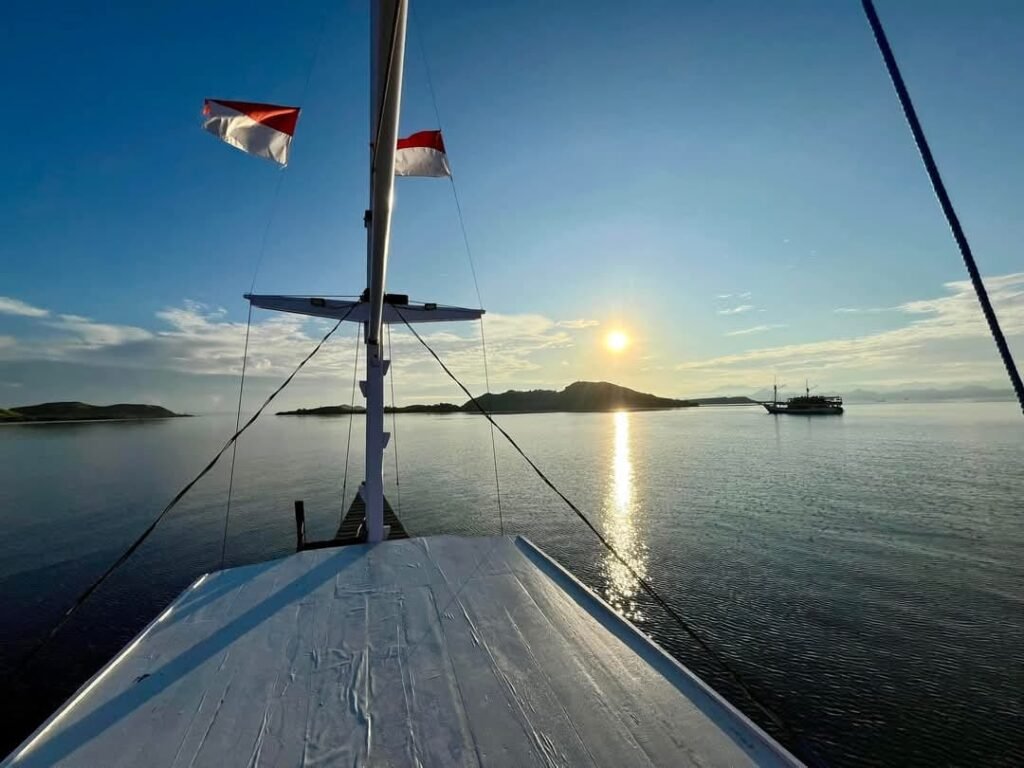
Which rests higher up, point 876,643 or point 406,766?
point 406,766

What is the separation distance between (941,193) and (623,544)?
15.9m

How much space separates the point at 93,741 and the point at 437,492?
24.0 meters

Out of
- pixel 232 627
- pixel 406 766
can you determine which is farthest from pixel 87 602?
pixel 406 766

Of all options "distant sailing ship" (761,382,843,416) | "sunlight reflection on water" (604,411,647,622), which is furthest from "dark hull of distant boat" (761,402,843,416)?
"sunlight reflection on water" (604,411,647,622)

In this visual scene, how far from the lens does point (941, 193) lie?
258 centimetres

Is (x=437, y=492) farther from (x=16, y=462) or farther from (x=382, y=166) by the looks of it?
(x=16, y=462)

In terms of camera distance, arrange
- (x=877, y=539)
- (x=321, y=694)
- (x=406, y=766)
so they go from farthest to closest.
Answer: (x=877, y=539) → (x=321, y=694) → (x=406, y=766)

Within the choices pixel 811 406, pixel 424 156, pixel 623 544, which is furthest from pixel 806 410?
pixel 424 156

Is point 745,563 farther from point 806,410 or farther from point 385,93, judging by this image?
point 806,410

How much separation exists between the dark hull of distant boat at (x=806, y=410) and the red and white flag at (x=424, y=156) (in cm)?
12216

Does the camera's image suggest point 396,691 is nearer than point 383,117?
No

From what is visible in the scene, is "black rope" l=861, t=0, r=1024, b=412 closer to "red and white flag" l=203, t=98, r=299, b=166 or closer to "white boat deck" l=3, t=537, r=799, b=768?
"white boat deck" l=3, t=537, r=799, b=768

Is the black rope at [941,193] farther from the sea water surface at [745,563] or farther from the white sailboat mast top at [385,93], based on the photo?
the sea water surface at [745,563]

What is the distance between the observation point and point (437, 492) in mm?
27016
